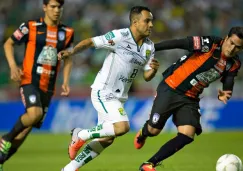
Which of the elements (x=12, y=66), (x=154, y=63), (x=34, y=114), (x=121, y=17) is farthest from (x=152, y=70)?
(x=121, y=17)

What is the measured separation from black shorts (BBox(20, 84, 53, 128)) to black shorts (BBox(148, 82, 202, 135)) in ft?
→ 5.28

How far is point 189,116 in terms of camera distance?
8.00 meters

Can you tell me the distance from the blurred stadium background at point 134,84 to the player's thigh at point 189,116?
6.54 ft

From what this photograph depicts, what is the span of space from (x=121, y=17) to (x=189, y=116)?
36.4ft

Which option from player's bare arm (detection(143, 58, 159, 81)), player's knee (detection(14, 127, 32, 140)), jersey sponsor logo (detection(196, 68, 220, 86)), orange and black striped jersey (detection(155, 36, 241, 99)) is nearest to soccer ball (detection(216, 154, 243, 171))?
orange and black striped jersey (detection(155, 36, 241, 99))

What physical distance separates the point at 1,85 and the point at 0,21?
8.13ft

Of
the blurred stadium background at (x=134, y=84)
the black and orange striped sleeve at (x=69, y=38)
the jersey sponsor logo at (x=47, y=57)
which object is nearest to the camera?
the jersey sponsor logo at (x=47, y=57)

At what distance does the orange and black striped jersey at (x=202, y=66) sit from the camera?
8070 mm

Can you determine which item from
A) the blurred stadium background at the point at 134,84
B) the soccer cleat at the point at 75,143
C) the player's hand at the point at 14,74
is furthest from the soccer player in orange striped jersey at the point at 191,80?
the blurred stadium background at the point at 134,84

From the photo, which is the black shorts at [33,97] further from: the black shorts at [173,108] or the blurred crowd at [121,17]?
the blurred crowd at [121,17]

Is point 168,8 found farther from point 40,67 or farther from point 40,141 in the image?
point 40,67

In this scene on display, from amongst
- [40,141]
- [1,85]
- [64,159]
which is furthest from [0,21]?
[64,159]

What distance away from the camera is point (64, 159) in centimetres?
1076

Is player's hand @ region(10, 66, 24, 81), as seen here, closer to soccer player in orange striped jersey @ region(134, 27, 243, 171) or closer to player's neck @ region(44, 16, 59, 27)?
player's neck @ region(44, 16, 59, 27)
